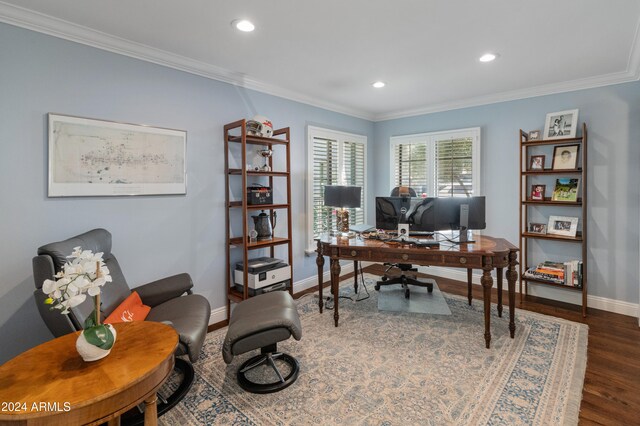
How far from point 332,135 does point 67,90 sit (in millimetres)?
3060

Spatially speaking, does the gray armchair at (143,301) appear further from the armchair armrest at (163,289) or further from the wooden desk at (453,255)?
the wooden desk at (453,255)

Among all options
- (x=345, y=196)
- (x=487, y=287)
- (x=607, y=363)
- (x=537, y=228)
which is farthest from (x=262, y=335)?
(x=537, y=228)

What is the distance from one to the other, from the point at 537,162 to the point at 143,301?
14.6ft

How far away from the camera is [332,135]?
456 cm

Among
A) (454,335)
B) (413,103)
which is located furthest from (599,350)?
(413,103)

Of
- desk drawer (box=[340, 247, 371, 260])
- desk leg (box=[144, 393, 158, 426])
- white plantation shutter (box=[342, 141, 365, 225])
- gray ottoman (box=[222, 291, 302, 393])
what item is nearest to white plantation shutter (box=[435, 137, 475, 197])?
white plantation shutter (box=[342, 141, 365, 225])

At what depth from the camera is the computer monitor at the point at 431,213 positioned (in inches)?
118

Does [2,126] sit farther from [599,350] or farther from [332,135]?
[599,350]

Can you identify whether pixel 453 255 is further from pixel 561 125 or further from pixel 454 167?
pixel 561 125

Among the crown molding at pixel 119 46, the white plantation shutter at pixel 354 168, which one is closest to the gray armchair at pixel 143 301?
the crown molding at pixel 119 46

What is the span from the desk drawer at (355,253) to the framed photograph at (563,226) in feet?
7.78

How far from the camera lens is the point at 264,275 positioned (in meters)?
3.16

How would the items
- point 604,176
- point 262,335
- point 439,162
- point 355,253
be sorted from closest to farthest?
1. point 262,335
2. point 355,253
3. point 604,176
4. point 439,162

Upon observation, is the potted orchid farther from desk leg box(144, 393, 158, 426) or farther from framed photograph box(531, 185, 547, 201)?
framed photograph box(531, 185, 547, 201)
